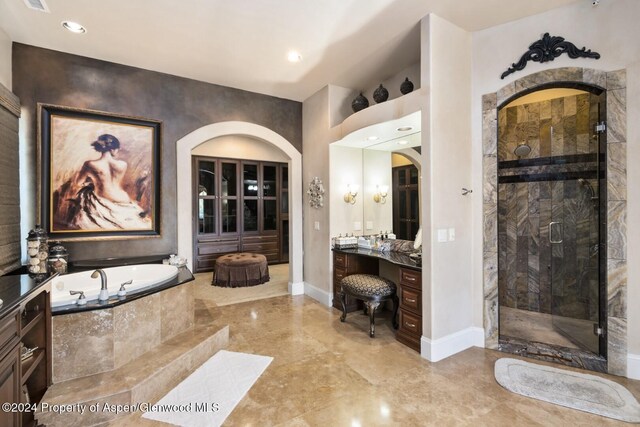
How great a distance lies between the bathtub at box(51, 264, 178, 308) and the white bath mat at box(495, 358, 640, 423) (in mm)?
3292

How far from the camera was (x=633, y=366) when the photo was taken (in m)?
2.39

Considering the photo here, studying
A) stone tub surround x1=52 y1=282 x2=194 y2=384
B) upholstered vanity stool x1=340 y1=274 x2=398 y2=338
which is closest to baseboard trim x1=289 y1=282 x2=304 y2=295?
upholstered vanity stool x1=340 y1=274 x2=398 y2=338

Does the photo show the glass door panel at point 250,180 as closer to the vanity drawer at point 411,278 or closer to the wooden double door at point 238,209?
the wooden double door at point 238,209

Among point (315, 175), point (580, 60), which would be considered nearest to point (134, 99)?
point (315, 175)

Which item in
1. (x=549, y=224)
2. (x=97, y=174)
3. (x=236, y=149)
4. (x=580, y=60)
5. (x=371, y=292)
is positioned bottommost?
(x=371, y=292)

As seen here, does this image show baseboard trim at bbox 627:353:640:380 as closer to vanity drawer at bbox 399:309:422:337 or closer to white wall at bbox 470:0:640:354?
white wall at bbox 470:0:640:354

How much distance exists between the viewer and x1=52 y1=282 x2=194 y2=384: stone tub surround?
2.13 m

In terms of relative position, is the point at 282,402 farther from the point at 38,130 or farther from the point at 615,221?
the point at 38,130

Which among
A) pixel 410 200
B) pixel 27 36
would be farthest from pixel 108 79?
pixel 410 200

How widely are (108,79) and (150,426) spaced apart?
3.83 metres

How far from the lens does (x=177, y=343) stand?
2.71 m

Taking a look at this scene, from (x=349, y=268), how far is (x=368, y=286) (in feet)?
2.45

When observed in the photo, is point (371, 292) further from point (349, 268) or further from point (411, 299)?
point (349, 268)

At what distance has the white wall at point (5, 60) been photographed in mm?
2938
